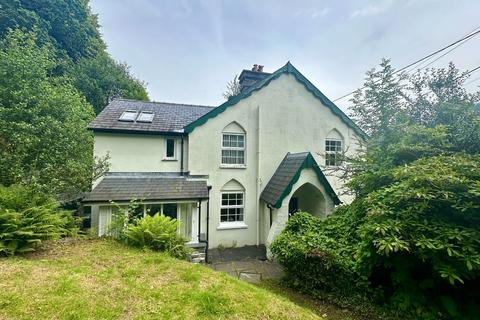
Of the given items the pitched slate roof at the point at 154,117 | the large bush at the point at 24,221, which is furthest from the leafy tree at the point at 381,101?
the large bush at the point at 24,221

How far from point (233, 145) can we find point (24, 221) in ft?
29.3

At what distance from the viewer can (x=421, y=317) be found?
4887 millimetres

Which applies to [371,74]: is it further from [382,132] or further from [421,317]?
[421,317]

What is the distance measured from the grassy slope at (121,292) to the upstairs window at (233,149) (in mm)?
6870

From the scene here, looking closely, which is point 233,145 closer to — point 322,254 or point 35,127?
point 322,254

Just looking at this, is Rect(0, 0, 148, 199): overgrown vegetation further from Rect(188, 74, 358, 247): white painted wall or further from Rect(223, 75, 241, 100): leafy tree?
Rect(223, 75, 241, 100): leafy tree

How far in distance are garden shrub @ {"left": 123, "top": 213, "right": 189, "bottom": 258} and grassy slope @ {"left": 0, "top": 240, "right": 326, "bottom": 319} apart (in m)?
1.34

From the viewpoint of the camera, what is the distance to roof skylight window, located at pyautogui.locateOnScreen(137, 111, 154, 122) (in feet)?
39.8

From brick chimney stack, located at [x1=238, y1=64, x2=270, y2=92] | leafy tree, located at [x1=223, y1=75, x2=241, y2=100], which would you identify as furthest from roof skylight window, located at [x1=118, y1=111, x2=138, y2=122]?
leafy tree, located at [x1=223, y1=75, x2=241, y2=100]

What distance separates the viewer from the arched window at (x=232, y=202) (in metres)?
11.8

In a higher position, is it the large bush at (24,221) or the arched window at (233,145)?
the arched window at (233,145)

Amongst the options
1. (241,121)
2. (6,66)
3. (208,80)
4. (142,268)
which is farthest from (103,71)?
(142,268)

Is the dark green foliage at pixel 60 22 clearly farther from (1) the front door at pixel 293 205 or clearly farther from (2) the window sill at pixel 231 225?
(1) the front door at pixel 293 205

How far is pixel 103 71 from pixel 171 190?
28660 mm
